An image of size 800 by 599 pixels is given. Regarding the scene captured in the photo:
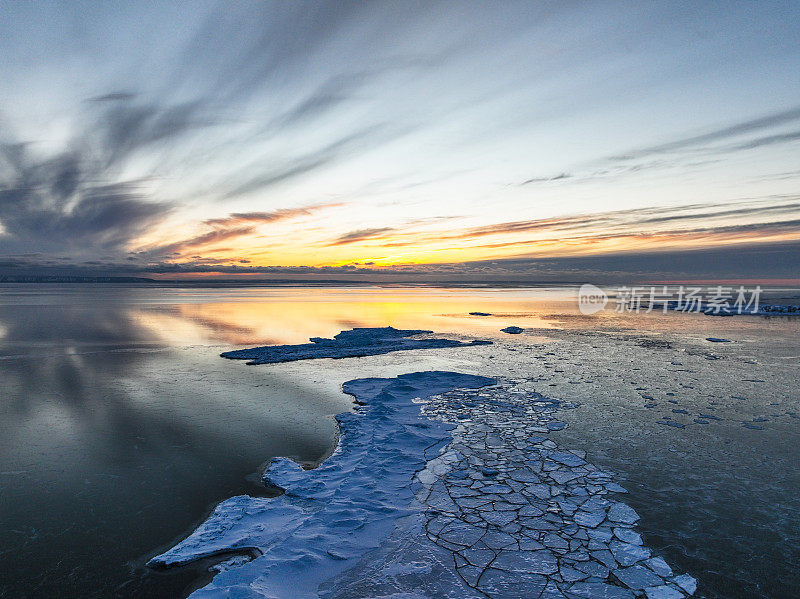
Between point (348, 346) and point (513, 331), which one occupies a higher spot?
point (513, 331)

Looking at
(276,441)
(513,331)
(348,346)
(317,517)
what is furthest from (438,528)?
(513,331)

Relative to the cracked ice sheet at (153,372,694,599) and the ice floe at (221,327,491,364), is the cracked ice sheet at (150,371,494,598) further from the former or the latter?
the ice floe at (221,327,491,364)

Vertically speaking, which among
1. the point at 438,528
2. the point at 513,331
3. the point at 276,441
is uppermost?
the point at 513,331

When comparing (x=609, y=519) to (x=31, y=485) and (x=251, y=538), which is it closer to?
(x=251, y=538)

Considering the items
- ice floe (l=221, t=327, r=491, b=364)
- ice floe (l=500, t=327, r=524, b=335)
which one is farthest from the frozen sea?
ice floe (l=500, t=327, r=524, b=335)

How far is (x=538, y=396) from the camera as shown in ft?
33.3

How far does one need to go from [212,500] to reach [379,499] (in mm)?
Answer: 2292

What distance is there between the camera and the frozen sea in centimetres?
454

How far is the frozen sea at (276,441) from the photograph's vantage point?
4.54 metres

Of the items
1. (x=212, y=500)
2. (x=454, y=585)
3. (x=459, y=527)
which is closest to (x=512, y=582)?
(x=454, y=585)

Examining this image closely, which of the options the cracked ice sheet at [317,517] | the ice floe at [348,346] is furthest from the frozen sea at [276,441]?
the ice floe at [348,346]

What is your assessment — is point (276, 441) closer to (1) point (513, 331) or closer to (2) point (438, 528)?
(2) point (438, 528)

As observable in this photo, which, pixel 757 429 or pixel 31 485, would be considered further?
pixel 757 429

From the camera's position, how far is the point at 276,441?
7746mm
